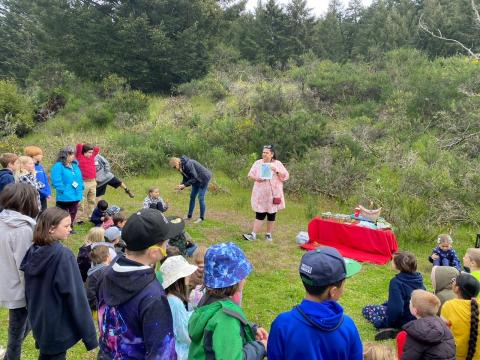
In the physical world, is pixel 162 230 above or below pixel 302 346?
above

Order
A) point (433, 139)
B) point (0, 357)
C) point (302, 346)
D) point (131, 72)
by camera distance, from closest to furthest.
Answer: point (302, 346) → point (0, 357) → point (433, 139) → point (131, 72)

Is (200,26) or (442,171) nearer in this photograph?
(442,171)

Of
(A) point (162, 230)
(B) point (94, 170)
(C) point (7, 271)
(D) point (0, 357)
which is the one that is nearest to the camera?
(A) point (162, 230)

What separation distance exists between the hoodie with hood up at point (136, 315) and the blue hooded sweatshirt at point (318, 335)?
0.56 metres

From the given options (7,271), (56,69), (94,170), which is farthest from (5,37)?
(7,271)

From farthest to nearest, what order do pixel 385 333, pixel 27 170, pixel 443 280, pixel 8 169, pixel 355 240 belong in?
1. pixel 355 240
2. pixel 27 170
3. pixel 8 169
4. pixel 385 333
5. pixel 443 280

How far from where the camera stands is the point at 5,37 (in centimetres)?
3472

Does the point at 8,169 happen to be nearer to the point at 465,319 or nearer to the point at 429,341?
the point at 429,341

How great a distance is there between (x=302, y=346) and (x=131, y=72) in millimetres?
25239

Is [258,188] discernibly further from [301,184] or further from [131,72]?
[131,72]

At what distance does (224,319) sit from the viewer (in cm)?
203

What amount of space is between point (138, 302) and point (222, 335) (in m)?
0.43

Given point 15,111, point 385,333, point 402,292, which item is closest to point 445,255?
point 402,292

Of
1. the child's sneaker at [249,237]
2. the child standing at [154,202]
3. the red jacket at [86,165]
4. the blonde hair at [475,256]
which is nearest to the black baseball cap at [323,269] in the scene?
the blonde hair at [475,256]
